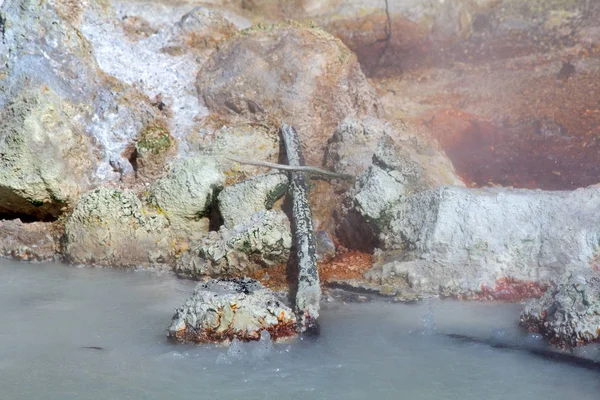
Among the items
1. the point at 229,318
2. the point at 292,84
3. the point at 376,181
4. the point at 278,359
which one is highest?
the point at 292,84

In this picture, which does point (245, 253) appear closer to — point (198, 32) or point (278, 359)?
point (278, 359)

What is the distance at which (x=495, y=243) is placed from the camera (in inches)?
221

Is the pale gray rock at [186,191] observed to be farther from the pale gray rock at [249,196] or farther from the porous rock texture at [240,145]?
the porous rock texture at [240,145]

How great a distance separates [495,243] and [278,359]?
87.4 inches

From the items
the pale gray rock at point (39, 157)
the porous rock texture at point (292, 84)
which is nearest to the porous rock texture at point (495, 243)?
the porous rock texture at point (292, 84)

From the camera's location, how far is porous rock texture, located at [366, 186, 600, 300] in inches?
213

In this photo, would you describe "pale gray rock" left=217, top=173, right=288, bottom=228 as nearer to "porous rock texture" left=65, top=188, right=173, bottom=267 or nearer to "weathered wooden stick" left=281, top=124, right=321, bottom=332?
"weathered wooden stick" left=281, top=124, right=321, bottom=332

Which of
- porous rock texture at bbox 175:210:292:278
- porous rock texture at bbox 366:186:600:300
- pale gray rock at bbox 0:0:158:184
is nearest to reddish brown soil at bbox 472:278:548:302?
porous rock texture at bbox 366:186:600:300

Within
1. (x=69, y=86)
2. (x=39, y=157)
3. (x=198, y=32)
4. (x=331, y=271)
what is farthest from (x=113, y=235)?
(x=198, y=32)

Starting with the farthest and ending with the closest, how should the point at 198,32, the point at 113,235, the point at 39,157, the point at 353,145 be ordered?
1. the point at 198,32
2. the point at 353,145
3. the point at 39,157
4. the point at 113,235

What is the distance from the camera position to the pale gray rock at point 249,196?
6688 mm

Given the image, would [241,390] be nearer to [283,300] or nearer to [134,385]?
[134,385]

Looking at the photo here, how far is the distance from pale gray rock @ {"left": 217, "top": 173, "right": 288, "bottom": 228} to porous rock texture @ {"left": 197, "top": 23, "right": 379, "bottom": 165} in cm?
88

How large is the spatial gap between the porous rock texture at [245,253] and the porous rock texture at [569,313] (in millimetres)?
2256
